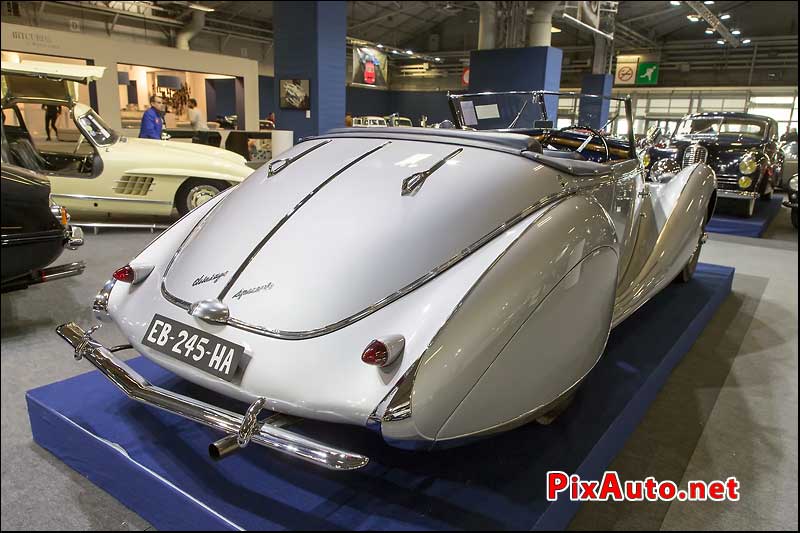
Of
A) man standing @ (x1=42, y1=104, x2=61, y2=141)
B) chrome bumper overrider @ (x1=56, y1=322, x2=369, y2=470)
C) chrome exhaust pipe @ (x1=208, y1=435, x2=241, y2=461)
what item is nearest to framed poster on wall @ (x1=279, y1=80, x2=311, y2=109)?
man standing @ (x1=42, y1=104, x2=61, y2=141)

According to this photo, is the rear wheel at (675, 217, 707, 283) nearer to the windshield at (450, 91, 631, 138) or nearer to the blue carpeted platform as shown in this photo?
the windshield at (450, 91, 631, 138)

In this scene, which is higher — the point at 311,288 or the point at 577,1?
the point at 577,1

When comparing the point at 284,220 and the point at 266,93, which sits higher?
the point at 266,93

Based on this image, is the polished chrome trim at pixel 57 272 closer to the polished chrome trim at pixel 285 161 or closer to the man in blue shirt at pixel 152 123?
the polished chrome trim at pixel 285 161

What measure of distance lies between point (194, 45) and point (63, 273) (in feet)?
55.0

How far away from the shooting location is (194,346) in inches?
68.4

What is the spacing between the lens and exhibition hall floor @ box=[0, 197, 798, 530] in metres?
1.86

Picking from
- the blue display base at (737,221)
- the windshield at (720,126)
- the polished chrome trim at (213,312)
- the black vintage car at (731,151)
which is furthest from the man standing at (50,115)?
the windshield at (720,126)

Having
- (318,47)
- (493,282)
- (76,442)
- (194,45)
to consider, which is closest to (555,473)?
(493,282)

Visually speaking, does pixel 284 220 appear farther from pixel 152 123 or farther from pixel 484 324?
pixel 152 123

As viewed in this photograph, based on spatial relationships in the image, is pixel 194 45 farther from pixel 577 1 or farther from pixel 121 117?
pixel 577 1

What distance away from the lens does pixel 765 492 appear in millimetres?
2053

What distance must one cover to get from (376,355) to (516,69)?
11993 millimetres

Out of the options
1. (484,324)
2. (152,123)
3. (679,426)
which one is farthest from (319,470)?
(152,123)
